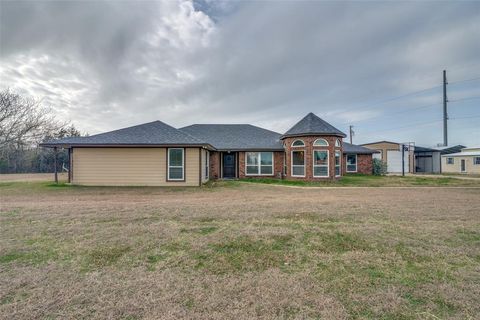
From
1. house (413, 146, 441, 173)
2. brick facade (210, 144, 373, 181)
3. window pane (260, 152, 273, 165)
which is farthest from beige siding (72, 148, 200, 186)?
house (413, 146, 441, 173)

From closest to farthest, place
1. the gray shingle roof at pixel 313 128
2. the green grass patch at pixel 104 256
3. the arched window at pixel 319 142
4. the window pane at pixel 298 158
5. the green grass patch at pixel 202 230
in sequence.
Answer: the green grass patch at pixel 104 256 → the green grass patch at pixel 202 230 → the gray shingle roof at pixel 313 128 → the arched window at pixel 319 142 → the window pane at pixel 298 158

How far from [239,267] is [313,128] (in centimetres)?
1462

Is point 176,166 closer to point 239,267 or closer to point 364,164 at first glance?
point 239,267

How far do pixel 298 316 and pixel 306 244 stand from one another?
2.07 metres

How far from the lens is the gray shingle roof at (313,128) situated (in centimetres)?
1605

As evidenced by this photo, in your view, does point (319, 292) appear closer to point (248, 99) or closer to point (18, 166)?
point (248, 99)

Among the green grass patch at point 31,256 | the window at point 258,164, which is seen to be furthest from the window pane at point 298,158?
Answer: the green grass patch at point 31,256

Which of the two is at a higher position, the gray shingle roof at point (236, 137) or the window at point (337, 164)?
the gray shingle roof at point (236, 137)

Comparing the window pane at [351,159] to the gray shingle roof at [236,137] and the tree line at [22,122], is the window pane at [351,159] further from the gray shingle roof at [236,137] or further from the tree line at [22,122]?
the tree line at [22,122]

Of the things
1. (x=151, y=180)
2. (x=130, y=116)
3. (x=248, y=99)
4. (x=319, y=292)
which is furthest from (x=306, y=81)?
(x=319, y=292)

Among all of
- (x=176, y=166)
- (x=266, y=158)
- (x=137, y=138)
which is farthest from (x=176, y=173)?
(x=266, y=158)

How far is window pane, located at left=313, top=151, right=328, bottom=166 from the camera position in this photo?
639 inches

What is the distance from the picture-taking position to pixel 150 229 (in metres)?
5.03

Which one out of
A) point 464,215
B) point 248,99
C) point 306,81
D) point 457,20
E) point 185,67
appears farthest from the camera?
point 248,99
